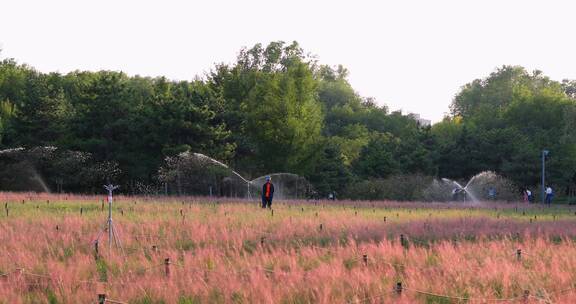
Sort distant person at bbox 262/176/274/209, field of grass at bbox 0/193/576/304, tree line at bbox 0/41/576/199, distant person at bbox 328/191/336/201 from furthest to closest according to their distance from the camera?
tree line at bbox 0/41/576/199
distant person at bbox 328/191/336/201
distant person at bbox 262/176/274/209
field of grass at bbox 0/193/576/304

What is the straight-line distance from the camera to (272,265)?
49.6ft

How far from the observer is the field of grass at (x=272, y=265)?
11852 mm

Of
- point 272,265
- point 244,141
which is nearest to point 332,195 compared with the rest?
point 244,141

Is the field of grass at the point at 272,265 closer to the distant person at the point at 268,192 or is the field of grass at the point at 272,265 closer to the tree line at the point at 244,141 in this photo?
the distant person at the point at 268,192

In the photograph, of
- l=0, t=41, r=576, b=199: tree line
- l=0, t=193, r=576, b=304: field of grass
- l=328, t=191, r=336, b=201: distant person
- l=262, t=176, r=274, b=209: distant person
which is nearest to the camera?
l=0, t=193, r=576, b=304: field of grass

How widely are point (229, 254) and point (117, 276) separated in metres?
3.37

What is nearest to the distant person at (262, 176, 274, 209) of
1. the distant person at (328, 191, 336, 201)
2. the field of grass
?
the field of grass

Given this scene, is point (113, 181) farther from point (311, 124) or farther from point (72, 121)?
point (311, 124)

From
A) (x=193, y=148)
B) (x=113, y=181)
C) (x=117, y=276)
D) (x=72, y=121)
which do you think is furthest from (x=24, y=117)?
(x=117, y=276)

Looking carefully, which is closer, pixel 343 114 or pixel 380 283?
pixel 380 283

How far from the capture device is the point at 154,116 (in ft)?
185

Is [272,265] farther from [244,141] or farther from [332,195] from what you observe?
[244,141]

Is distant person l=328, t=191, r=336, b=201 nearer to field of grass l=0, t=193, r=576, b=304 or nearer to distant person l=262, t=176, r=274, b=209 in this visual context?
distant person l=262, t=176, r=274, b=209

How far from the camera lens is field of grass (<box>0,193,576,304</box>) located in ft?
38.9
